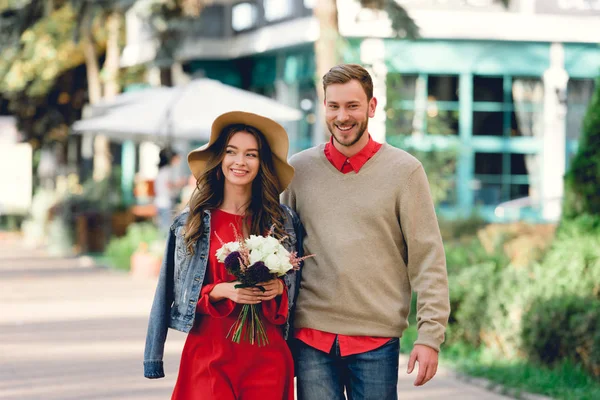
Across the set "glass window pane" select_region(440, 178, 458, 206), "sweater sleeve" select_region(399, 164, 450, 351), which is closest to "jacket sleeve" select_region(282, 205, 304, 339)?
"sweater sleeve" select_region(399, 164, 450, 351)

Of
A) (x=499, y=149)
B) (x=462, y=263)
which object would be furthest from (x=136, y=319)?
(x=499, y=149)

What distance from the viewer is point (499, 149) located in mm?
23938

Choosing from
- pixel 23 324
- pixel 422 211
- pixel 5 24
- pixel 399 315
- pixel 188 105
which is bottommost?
pixel 23 324

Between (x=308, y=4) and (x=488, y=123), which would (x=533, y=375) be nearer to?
(x=488, y=123)

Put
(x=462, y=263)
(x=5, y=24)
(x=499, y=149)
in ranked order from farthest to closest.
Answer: (x=499, y=149)
(x=5, y=24)
(x=462, y=263)

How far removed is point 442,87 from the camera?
24.1m

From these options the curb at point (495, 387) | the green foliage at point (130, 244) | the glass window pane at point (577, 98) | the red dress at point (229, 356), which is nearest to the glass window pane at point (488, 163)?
the glass window pane at point (577, 98)

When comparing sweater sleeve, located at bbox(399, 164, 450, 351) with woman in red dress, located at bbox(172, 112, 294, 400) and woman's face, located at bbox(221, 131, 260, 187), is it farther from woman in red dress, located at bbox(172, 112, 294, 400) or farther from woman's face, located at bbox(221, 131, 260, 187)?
woman's face, located at bbox(221, 131, 260, 187)

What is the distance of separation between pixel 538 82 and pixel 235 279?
20.2 meters

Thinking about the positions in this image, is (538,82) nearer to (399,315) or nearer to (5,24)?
(5,24)

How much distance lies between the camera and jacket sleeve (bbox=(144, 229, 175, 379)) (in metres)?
5.01

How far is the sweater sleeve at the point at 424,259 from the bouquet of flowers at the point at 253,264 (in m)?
0.48

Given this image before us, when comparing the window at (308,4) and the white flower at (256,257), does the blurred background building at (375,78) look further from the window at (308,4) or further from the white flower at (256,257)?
the white flower at (256,257)

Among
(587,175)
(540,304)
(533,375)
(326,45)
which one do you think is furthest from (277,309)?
(326,45)
